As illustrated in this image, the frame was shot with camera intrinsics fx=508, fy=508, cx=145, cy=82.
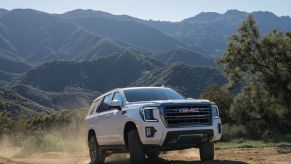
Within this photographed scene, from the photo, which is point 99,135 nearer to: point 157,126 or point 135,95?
point 135,95

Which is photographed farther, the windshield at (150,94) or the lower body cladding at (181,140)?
the windshield at (150,94)

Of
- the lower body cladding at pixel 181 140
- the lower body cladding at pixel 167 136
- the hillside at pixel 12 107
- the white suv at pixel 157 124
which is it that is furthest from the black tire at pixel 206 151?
the hillside at pixel 12 107

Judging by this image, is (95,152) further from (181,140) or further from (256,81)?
(256,81)

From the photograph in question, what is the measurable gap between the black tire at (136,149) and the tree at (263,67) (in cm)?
2038

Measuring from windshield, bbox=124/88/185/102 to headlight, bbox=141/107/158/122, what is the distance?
118 centimetres

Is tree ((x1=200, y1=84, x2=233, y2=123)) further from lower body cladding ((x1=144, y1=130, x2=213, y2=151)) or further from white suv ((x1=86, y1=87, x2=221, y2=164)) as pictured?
lower body cladding ((x1=144, y1=130, x2=213, y2=151))

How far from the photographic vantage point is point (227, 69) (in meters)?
32.3

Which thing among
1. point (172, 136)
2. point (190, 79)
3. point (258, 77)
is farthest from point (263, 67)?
point (190, 79)

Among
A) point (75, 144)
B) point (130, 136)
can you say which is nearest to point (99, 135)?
point (130, 136)

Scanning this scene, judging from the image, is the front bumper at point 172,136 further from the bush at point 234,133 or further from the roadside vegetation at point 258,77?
the roadside vegetation at point 258,77

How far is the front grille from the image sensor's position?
10508 millimetres

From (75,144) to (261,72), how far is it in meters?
13.5

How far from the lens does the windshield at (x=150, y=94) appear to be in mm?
11891

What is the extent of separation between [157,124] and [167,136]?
0.32 m
